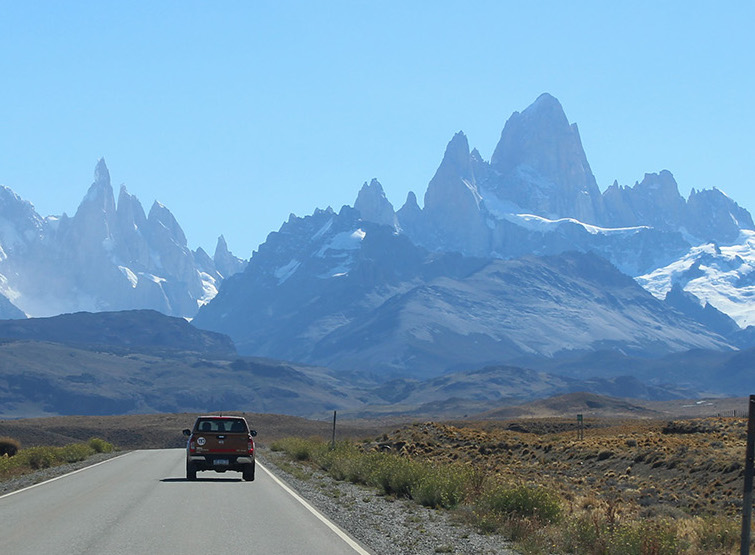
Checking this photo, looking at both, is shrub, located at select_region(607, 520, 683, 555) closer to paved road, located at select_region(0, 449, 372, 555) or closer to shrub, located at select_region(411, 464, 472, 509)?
paved road, located at select_region(0, 449, 372, 555)

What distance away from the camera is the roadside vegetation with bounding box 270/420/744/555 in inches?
665

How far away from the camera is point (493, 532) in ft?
61.8

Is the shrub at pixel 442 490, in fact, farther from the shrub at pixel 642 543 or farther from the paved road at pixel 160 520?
the shrub at pixel 642 543

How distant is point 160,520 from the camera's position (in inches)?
747

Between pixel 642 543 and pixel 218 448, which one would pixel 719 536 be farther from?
pixel 218 448

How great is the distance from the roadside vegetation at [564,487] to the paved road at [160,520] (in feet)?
11.0

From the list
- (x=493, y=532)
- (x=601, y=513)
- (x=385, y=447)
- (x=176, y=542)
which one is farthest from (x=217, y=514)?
(x=385, y=447)

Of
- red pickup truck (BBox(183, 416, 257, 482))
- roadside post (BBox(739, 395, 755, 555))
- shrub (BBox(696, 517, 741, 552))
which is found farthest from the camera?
red pickup truck (BBox(183, 416, 257, 482))

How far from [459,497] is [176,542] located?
874 centimetres

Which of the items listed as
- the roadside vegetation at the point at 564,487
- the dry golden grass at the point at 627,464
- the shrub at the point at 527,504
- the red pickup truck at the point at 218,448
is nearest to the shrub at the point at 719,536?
the roadside vegetation at the point at 564,487

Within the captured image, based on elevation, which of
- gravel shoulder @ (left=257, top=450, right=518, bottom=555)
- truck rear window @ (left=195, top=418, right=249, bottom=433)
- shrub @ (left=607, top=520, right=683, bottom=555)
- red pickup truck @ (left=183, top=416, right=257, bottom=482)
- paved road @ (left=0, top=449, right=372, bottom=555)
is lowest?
gravel shoulder @ (left=257, top=450, right=518, bottom=555)

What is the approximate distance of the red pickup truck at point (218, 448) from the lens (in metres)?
29.8

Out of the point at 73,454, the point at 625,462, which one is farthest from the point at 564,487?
the point at 73,454

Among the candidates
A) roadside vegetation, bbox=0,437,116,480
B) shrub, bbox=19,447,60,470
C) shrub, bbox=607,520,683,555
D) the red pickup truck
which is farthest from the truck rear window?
shrub, bbox=607,520,683,555
